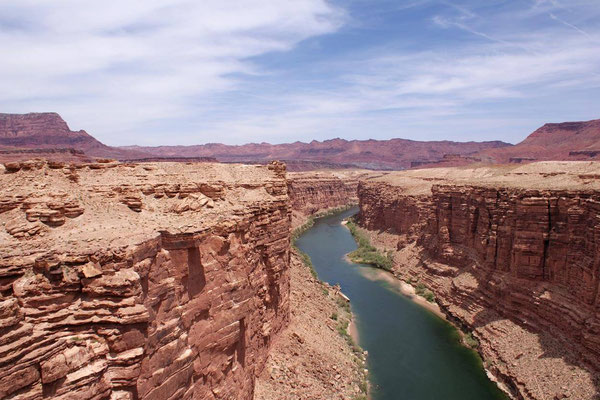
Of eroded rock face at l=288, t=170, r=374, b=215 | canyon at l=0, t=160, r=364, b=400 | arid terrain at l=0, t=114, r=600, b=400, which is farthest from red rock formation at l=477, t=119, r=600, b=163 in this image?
canyon at l=0, t=160, r=364, b=400

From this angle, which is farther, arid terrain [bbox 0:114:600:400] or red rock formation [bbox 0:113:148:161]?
red rock formation [bbox 0:113:148:161]

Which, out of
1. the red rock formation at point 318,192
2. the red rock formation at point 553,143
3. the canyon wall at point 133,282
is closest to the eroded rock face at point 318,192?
the red rock formation at point 318,192

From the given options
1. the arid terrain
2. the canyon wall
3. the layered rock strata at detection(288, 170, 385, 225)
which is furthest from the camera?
the layered rock strata at detection(288, 170, 385, 225)

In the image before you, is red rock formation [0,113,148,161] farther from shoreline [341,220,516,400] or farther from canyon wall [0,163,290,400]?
canyon wall [0,163,290,400]

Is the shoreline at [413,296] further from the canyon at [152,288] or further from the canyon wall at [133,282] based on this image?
the canyon wall at [133,282]

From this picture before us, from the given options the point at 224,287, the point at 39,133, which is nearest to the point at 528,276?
the point at 224,287

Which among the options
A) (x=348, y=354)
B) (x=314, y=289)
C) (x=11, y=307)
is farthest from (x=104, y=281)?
(x=314, y=289)
